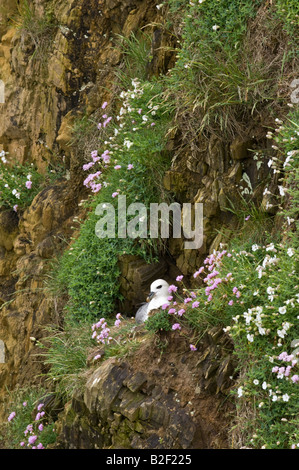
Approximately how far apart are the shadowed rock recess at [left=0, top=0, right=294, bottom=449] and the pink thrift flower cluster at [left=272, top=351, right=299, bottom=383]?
59 cm

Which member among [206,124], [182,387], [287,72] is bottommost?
[182,387]

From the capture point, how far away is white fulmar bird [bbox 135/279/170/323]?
5.89 meters

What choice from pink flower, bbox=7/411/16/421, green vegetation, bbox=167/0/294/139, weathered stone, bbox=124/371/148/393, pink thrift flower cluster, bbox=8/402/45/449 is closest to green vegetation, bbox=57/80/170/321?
green vegetation, bbox=167/0/294/139

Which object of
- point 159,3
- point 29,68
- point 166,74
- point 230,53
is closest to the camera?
point 230,53

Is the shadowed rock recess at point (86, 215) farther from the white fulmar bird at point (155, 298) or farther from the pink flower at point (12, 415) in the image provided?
the pink flower at point (12, 415)

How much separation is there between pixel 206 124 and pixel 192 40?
2.76ft

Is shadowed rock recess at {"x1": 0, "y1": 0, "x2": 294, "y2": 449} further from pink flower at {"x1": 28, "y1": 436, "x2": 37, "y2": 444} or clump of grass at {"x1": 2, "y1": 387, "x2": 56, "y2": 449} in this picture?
pink flower at {"x1": 28, "y1": 436, "x2": 37, "y2": 444}

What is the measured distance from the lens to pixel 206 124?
602 centimetres

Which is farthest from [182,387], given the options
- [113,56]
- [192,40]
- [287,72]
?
[113,56]

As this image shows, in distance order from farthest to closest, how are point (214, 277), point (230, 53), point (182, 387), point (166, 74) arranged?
point (166, 74)
point (230, 53)
point (214, 277)
point (182, 387)

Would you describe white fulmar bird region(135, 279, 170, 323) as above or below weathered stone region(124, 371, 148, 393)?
above

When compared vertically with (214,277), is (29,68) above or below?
above
